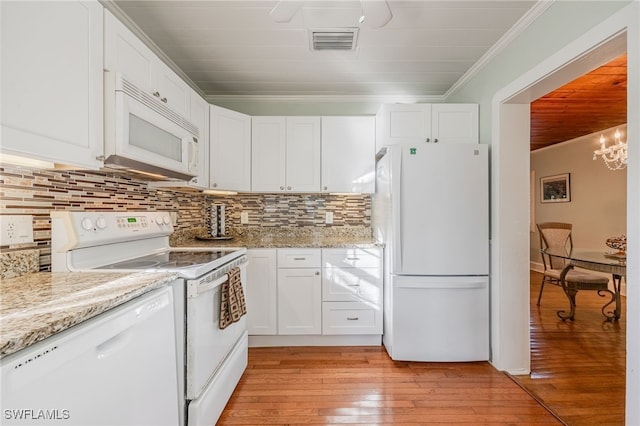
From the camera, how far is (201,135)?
241 cm

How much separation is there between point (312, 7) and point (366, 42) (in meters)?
0.52

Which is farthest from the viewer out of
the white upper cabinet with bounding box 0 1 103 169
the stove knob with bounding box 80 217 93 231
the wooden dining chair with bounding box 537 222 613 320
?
the wooden dining chair with bounding box 537 222 613 320

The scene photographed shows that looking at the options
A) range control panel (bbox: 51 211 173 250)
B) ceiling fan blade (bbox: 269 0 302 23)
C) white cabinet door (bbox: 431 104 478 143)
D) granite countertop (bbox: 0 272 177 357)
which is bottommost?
granite countertop (bbox: 0 272 177 357)

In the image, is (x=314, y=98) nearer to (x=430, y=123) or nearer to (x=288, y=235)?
(x=430, y=123)

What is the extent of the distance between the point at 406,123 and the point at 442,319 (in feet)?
5.40

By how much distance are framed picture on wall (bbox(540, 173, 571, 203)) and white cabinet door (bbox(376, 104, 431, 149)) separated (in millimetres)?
4081

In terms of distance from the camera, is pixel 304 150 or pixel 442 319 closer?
pixel 442 319

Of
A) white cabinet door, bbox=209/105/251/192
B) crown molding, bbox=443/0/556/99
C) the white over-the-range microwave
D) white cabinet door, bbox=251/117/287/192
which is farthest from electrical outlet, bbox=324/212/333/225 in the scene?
crown molding, bbox=443/0/556/99

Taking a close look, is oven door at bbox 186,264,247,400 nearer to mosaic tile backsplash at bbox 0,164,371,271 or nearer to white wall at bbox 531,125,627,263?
mosaic tile backsplash at bbox 0,164,371,271

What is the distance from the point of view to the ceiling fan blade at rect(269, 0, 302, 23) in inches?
55.4

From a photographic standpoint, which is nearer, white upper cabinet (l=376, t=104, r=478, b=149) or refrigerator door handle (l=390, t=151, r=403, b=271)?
refrigerator door handle (l=390, t=151, r=403, b=271)

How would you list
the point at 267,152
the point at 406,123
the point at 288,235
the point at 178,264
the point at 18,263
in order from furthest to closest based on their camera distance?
the point at 288,235 < the point at 267,152 < the point at 406,123 < the point at 178,264 < the point at 18,263

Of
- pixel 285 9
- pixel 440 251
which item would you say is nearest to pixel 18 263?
pixel 285 9

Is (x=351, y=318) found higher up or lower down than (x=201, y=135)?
lower down
